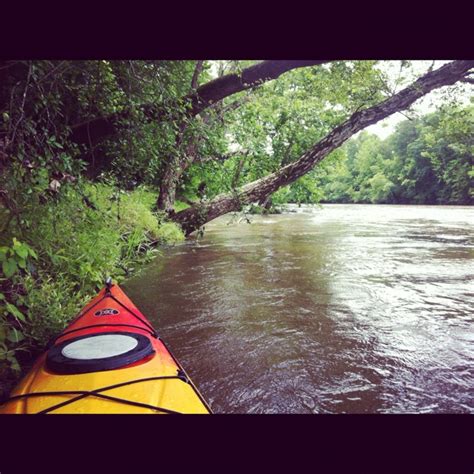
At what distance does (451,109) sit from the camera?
7789 mm

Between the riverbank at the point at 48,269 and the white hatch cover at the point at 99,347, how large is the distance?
12.5 inches

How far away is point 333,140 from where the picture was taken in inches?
262

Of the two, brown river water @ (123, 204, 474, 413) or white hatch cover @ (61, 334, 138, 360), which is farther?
brown river water @ (123, 204, 474, 413)

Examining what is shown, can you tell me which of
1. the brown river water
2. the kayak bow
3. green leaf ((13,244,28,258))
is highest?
green leaf ((13,244,28,258))

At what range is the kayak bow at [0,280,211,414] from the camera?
4.35 feet

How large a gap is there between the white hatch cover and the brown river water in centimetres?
59

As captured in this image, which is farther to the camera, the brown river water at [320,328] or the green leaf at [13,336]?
the brown river water at [320,328]

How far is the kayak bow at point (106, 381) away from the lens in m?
1.33

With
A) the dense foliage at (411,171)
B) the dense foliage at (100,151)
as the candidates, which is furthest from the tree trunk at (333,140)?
the dense foliage at (411,171)

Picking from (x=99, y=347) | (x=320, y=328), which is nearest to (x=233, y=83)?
(x=320, y=328)

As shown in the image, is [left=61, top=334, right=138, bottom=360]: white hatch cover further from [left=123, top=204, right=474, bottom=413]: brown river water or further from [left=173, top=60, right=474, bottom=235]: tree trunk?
[left=173, top=60, right=474, bottom=235]: tree trunk

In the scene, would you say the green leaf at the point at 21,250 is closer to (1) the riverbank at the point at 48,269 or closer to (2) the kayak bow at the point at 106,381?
(1) the riverbank at the point at 48,269

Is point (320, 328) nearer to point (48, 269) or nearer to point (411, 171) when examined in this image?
point (48, 269)

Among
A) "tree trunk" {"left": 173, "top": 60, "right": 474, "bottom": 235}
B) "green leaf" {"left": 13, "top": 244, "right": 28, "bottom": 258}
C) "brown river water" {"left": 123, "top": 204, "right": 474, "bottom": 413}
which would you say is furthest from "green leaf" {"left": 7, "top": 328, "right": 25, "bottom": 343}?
"tree trunk" {"left": 173, "top": 60, "right": 474, "bottom": 235}
